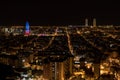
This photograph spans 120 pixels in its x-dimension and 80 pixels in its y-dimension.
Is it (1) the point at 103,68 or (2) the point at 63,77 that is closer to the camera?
(2) the point at 63,77

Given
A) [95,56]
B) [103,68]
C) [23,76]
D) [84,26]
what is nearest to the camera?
[23,76]

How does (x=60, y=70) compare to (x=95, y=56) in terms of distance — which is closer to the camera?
(x=60, y=70)

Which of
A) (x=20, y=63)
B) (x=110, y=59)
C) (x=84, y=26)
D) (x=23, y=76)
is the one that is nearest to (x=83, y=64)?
(x=110, y=59)

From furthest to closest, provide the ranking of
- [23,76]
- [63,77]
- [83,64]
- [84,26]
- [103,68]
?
1. [84,26]
2. [83,64]
3. [103,68]
4. [63,77]
5. [23,76]

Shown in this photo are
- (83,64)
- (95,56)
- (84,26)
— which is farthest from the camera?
(84,26)

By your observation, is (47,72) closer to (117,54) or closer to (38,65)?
(38,65)

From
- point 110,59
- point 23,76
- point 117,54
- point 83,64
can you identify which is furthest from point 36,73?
point 117,54

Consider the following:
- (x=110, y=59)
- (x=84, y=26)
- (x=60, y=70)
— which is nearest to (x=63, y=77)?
(x=60, y=70)

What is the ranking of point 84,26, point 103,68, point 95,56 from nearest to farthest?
point 103,68 < point 95,56 < point 84,26

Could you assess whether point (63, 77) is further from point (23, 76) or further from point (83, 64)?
point (83, 64)
